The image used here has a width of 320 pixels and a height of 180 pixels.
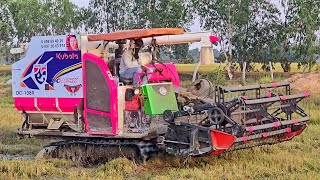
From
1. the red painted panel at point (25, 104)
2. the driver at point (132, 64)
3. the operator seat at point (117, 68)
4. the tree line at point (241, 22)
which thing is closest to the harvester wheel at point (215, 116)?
the driver at point (132, 64)

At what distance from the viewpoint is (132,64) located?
1142cm

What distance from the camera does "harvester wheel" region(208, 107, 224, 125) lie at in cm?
966

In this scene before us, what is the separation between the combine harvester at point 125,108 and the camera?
992cm

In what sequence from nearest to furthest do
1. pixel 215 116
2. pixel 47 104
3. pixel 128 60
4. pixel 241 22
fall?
pixel 215 116 < pixel 128 60 < pixel 47 104 < pixel 241 22

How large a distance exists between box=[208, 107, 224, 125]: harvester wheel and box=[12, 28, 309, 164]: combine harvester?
0.05ft

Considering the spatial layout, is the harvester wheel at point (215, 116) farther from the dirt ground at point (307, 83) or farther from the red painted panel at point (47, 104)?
the dirt ground at point (307, 83)

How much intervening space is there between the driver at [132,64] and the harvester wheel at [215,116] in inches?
70.2

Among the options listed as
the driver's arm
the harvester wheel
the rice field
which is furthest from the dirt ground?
the harvester wheel

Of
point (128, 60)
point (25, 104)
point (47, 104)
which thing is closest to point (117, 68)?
point (128, 60)

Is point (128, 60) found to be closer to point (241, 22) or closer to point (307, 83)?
point (307, 83)

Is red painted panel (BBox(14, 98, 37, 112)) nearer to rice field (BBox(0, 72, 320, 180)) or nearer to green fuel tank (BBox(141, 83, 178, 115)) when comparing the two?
rice field (BBox(0, 72, 320, 180))

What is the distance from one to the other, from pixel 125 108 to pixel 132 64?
3.11 ft

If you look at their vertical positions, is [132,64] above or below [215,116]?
above

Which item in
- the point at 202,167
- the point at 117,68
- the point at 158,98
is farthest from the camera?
the point at 117,68
